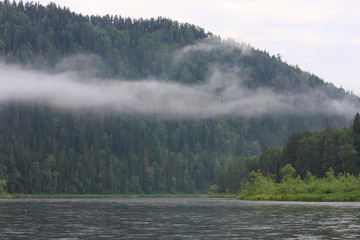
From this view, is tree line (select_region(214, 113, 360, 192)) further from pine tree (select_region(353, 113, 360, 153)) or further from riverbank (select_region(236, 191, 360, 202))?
riverbank (select_region(236, 191, 360, 202))

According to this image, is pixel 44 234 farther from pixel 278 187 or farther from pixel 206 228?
pixel 278 187

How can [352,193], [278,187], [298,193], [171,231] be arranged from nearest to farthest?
[171,231] → [352,193] → [298,193] → [278,187]

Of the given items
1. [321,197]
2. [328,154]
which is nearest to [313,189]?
[321,197]

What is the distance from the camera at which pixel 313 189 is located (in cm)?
14938

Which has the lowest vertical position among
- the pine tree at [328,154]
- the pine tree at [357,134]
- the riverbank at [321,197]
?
the riverbank at [321,197]

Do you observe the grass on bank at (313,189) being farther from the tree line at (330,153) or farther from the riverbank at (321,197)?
the tree line at (330,153)

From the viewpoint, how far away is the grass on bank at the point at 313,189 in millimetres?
135500

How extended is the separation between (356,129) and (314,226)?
385 ft

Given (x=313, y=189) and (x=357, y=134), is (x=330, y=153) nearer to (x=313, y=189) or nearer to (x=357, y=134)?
(x=357, y=134)

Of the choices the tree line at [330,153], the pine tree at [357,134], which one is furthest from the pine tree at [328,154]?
the pine tree at [357,134]

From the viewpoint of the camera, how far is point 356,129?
172 metres

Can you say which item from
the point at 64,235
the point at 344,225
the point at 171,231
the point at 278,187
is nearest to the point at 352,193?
the point at 278,187

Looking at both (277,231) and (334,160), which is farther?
(334,160)

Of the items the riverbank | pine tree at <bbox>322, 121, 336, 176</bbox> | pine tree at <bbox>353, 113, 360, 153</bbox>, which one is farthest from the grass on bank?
pine tree at <bbox>353, 113, 360, 153</bbox>
